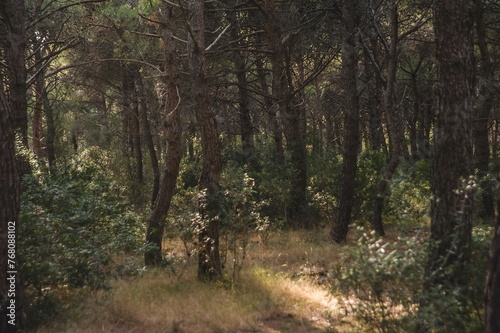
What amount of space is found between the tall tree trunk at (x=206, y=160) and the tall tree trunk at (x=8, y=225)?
308cm

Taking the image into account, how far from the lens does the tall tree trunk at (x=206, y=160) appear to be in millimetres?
7402

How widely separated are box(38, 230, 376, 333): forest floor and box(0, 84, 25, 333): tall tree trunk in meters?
0.53

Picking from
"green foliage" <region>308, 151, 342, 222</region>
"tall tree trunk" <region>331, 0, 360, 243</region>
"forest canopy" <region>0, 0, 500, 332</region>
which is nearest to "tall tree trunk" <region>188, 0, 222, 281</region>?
"forest canopy" <region>0, 0, 500, 332</region>

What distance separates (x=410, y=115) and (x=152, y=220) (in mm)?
20184

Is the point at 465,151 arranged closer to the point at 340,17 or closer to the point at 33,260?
the point at 33,260

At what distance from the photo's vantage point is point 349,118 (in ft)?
35.4

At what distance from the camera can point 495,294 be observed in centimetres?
351

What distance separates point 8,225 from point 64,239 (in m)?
1.70

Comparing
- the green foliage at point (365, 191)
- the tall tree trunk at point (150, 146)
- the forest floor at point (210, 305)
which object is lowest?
the forest floor at point (210, 305)

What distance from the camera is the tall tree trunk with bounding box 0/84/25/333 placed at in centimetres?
459

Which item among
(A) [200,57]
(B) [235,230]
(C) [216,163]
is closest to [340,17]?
(A) [200,57]

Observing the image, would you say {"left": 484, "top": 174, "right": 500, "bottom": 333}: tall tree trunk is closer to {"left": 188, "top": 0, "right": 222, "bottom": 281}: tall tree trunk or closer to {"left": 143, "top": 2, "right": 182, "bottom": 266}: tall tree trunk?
{"left": 188, "top": 0, "right": 222, "bottom": 281}: tall tree trunk

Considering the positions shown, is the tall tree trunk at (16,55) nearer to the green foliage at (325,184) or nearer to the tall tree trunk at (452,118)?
→ the tall tree trunk at (452,118)

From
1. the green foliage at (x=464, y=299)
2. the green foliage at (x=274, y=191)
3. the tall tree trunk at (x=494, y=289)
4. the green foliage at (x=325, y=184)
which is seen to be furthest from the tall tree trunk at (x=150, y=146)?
the tall tree trunk at (x=494, y=289)
